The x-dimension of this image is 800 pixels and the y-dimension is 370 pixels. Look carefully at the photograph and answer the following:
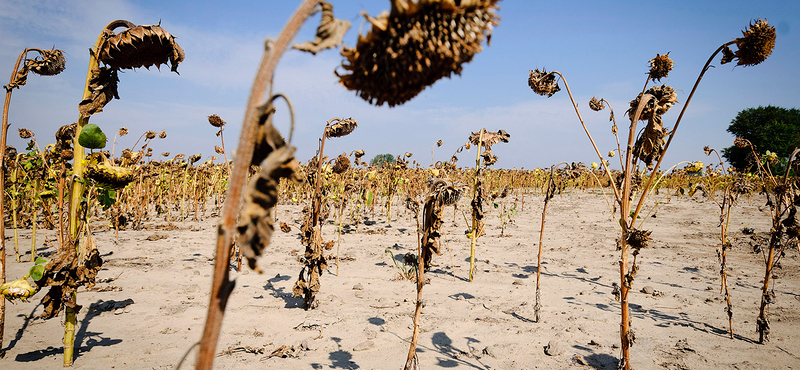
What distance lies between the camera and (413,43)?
795 millimetres

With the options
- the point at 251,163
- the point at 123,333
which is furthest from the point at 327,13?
the point at 123,333

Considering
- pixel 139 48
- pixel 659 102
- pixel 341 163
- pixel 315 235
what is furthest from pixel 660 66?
pixel 341 163

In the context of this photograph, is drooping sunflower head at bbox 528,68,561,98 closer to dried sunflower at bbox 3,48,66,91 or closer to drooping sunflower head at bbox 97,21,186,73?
drooping sunflower head at bbox 97,21,186,73

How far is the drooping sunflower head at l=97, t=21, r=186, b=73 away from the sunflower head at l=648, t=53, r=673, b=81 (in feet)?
8.99

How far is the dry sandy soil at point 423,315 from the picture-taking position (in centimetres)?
313

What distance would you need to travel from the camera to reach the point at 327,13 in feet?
2.50

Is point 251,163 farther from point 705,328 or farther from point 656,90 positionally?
point 705,328

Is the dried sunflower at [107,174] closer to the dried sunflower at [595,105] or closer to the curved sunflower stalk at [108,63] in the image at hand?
the curved sunflower stalk at [108,63]

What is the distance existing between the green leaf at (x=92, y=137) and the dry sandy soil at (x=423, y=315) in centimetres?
190

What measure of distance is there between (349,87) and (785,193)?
4669 mm

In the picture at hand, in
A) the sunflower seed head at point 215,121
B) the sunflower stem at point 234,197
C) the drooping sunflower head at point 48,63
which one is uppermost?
the sunflower seed head at point 215,121

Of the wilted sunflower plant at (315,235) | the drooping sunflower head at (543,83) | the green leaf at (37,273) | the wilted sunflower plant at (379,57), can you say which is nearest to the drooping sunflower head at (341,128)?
the wilted sunflower plant at (315,235)

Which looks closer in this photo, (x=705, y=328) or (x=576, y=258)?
(x=705, y=328)

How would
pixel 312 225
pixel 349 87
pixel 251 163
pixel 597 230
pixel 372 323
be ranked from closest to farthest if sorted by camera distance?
pixel 251 163
pixel 349 87
pixel 372 323
pixel 312 225
pixel 597 230
